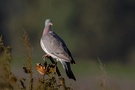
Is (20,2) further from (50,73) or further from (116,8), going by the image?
(50,73)

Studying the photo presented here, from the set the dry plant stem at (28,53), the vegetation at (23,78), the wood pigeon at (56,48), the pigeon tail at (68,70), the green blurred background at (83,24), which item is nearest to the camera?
the vegetation at (23,78)

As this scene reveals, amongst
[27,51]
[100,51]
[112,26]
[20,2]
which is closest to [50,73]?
[27,51]

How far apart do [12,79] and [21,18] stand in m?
34.3

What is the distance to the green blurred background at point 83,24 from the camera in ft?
122

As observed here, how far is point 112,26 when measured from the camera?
128ft

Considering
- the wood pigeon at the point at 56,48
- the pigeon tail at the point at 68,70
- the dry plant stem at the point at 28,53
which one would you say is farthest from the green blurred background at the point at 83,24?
the dry plant stem at the point at 28,53

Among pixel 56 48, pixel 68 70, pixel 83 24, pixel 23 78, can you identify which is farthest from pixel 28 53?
pixel 83 24

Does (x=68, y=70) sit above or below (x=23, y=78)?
below

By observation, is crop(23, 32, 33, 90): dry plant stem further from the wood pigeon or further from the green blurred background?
the green blurred background

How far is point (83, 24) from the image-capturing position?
39.5m

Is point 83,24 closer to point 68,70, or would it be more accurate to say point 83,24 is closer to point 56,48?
point 56,48

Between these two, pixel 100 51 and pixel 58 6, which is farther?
pixel 58 6

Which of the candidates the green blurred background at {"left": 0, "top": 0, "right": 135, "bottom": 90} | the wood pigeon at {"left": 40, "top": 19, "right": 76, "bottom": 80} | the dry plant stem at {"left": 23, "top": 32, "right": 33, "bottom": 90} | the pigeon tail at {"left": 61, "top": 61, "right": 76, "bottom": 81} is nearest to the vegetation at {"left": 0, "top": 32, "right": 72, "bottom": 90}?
the dry plant stem at {"left": 23, "top": 32, "right": 33, "bottom": 90}

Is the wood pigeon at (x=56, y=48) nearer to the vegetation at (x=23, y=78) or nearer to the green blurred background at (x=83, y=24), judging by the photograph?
the vegetation at (x=23, y=78)
